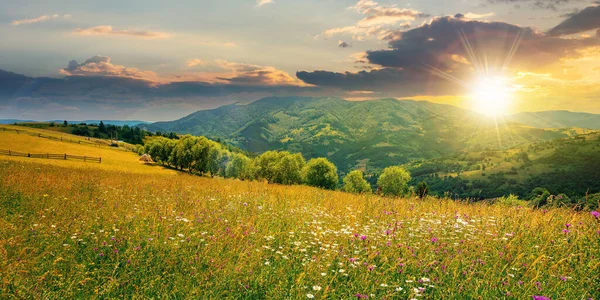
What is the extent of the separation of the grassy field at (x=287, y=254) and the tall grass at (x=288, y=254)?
32 mm

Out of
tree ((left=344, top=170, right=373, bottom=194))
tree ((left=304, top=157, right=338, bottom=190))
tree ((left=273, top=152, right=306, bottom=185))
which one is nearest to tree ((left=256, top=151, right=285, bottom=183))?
tree ((left=273, top=152, right=306, bottom=185))

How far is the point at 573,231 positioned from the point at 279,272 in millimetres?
6905

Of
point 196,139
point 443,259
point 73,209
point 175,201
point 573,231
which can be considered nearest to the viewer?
point 443,259

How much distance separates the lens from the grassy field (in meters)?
5.36

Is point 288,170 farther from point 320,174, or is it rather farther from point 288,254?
point 288,254

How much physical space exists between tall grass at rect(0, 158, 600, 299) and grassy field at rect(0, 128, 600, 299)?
0.03 metres

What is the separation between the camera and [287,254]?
22.6ft

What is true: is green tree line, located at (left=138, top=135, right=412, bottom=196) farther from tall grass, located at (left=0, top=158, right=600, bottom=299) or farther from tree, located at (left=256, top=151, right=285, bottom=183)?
tall grass, located at (left=0, top=158, right=600, bottom=299)

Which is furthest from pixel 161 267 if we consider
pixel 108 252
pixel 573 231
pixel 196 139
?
pixel 196 139

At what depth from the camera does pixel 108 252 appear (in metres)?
6.84

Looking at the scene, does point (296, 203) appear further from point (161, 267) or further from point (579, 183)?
point (579, 183)

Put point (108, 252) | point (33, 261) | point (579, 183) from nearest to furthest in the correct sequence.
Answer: point (33, 261) → point (108, 252) → point (579, 183)

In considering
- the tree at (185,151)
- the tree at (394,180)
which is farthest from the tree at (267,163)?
the tree at (394,180)

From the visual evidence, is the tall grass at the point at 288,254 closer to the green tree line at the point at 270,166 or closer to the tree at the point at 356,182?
the green tree line at the point at 270,166
